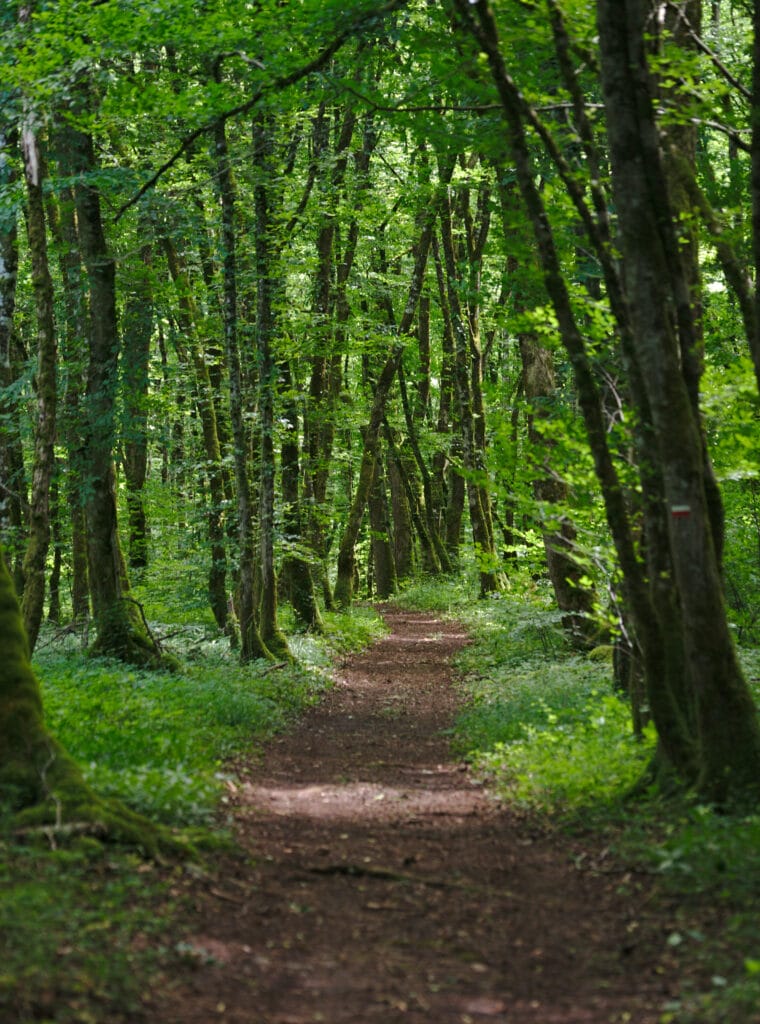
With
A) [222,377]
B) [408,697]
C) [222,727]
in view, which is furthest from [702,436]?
[222,377]

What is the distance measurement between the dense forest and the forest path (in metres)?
1.09

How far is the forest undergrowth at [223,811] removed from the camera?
4074 mm

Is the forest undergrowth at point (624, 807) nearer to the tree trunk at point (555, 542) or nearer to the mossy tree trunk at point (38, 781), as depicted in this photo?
the tree trunk at point (555, 542)

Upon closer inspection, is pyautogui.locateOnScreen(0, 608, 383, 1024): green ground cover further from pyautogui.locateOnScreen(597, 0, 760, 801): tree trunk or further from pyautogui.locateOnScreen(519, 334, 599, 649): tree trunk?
pyautogui.locateOnScreen(519, 334, 599, 649): tree trunk

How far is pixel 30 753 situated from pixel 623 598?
544 cm

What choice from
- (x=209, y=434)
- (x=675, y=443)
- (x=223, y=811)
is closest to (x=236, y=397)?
(x=209, y=434)

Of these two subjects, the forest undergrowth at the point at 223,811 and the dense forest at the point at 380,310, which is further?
A: the dense forest at the point at 380,310

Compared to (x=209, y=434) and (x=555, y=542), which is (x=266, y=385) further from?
(x=555, y=542)

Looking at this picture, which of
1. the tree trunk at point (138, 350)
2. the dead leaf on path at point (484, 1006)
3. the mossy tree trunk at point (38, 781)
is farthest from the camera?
the tree trunk at point (138, 350)

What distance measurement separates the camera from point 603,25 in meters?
6.40

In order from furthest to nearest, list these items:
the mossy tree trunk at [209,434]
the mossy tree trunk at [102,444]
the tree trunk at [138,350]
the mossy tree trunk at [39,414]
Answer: the mossy tree trunk at [209,434]
the tree trunk at [138,350]
the mossy tree trunk at [102,444]
the mossy tree trunk at [39,414]

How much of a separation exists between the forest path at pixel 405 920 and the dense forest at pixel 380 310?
1090mm

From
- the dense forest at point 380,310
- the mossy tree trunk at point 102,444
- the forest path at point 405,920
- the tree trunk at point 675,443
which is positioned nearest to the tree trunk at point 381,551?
the dense forest at point 380,310

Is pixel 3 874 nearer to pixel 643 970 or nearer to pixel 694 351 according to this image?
pixel 643 970
